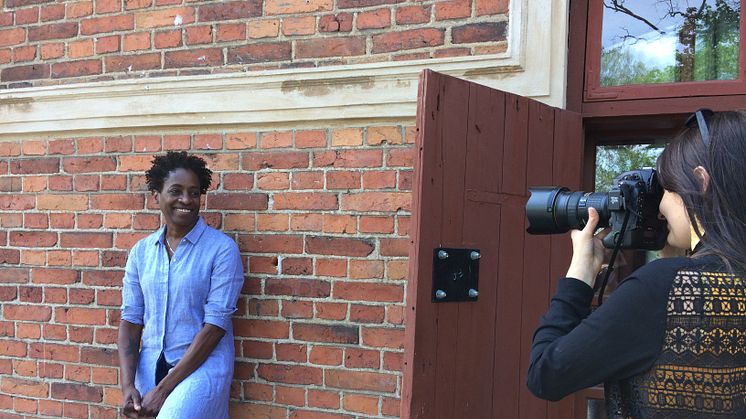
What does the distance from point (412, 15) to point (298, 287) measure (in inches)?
51.8

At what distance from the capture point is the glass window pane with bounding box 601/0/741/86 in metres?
2.89

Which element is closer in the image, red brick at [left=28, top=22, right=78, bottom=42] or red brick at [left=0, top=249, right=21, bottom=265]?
A: red brick at [left=28, top=22, right=78, bottom=42]

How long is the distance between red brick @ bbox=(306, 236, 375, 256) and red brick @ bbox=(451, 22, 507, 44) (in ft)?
3.15

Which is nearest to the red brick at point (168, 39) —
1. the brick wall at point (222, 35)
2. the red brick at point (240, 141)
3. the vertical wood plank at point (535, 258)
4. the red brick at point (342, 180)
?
the brick wall at point (222, 35)

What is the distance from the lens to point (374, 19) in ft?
10.4

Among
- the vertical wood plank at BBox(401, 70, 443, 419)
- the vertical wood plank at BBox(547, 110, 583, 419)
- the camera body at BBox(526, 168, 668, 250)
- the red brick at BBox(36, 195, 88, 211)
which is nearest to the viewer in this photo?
the camera body at BBox(526, 168, 668, 250)

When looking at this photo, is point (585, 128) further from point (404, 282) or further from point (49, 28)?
point (49, 28)

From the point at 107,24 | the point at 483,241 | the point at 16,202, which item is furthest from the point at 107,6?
the point at 483,241

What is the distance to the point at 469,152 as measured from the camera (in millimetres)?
2316

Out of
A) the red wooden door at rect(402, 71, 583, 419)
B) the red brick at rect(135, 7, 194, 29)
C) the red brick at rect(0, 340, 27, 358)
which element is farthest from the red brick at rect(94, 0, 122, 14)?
the red wooden door at rect(402, 71, 583, 419)

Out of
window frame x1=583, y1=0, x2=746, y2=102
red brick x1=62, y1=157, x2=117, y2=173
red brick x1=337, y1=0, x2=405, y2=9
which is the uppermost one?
red brick x1=337, y1=0, x2=405, y2=9

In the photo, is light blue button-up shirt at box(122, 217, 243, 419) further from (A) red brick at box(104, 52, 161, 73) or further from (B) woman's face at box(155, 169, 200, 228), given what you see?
(A) red brick at box(104, 52, 161, 73)

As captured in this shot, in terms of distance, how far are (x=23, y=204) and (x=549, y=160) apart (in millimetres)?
2796

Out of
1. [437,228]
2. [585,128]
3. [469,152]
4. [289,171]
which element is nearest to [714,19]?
[585,128]
